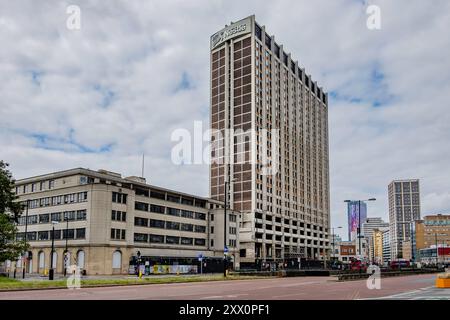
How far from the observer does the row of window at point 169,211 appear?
81250 mm

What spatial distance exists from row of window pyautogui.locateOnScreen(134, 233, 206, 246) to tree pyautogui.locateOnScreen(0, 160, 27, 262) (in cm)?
3195

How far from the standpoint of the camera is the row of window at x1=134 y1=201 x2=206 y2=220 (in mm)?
81250

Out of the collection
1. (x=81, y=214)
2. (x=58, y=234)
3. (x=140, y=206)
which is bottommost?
(x=58, y=234)

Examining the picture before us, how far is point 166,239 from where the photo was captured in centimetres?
8775

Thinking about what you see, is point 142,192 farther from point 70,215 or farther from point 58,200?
point 70,215

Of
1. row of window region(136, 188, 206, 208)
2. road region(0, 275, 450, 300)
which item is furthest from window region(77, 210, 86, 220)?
road region(0, 275, 450, 300)

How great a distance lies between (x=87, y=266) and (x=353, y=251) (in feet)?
232

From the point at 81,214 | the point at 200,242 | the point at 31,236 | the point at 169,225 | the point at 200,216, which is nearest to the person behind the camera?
the point at 81,214

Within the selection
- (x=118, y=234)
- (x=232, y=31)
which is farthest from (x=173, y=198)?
(x=232, y=31)

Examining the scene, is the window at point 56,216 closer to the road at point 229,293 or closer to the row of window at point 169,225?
the row of window at point 169,225

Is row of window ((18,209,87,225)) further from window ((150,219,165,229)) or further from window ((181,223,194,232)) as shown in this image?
window ((181,223,194,232))

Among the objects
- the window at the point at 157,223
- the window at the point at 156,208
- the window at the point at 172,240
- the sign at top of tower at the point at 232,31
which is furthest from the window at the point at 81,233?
the sign at top of tower at the point at 232,31

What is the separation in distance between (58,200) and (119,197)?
Answer: 1059 centimetres
